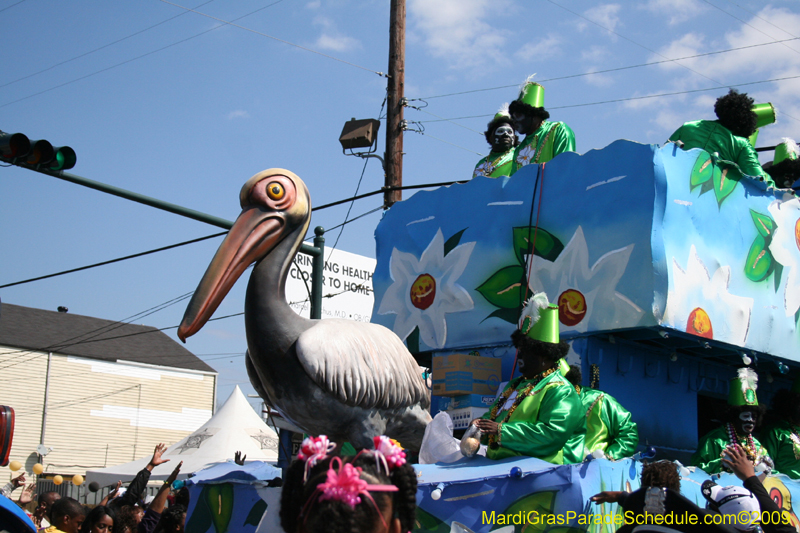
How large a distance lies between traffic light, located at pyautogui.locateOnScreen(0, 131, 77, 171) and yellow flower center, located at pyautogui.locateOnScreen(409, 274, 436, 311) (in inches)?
142

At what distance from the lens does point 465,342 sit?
278 inches

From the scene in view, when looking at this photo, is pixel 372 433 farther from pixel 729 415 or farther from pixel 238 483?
pixel 729 415

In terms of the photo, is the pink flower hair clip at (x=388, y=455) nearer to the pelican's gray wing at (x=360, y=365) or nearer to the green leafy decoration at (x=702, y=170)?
the pelican's gray wing at (x=360, y=365)

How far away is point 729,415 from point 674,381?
58 cm

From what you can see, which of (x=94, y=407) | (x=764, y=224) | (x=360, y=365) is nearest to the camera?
(x=360, y=365)

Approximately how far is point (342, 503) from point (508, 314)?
4.97m

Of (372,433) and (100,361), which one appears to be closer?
(372,433)

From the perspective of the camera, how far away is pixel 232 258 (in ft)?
17.1

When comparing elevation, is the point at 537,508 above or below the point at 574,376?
below

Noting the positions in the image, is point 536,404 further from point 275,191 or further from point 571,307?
point 275,191

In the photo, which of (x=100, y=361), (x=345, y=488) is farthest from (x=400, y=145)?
(x=100, y=361)

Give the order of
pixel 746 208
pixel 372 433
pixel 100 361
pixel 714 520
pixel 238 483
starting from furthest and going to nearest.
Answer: pixel 100 361 → pixel 746 208 → pixel 238 483 → pixel 372 433 → pixel 714 520

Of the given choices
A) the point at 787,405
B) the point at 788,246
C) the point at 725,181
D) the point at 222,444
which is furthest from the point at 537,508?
the point at 222,444

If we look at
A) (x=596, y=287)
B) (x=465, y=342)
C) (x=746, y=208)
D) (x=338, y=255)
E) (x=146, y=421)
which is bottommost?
(x=146, y=421)
